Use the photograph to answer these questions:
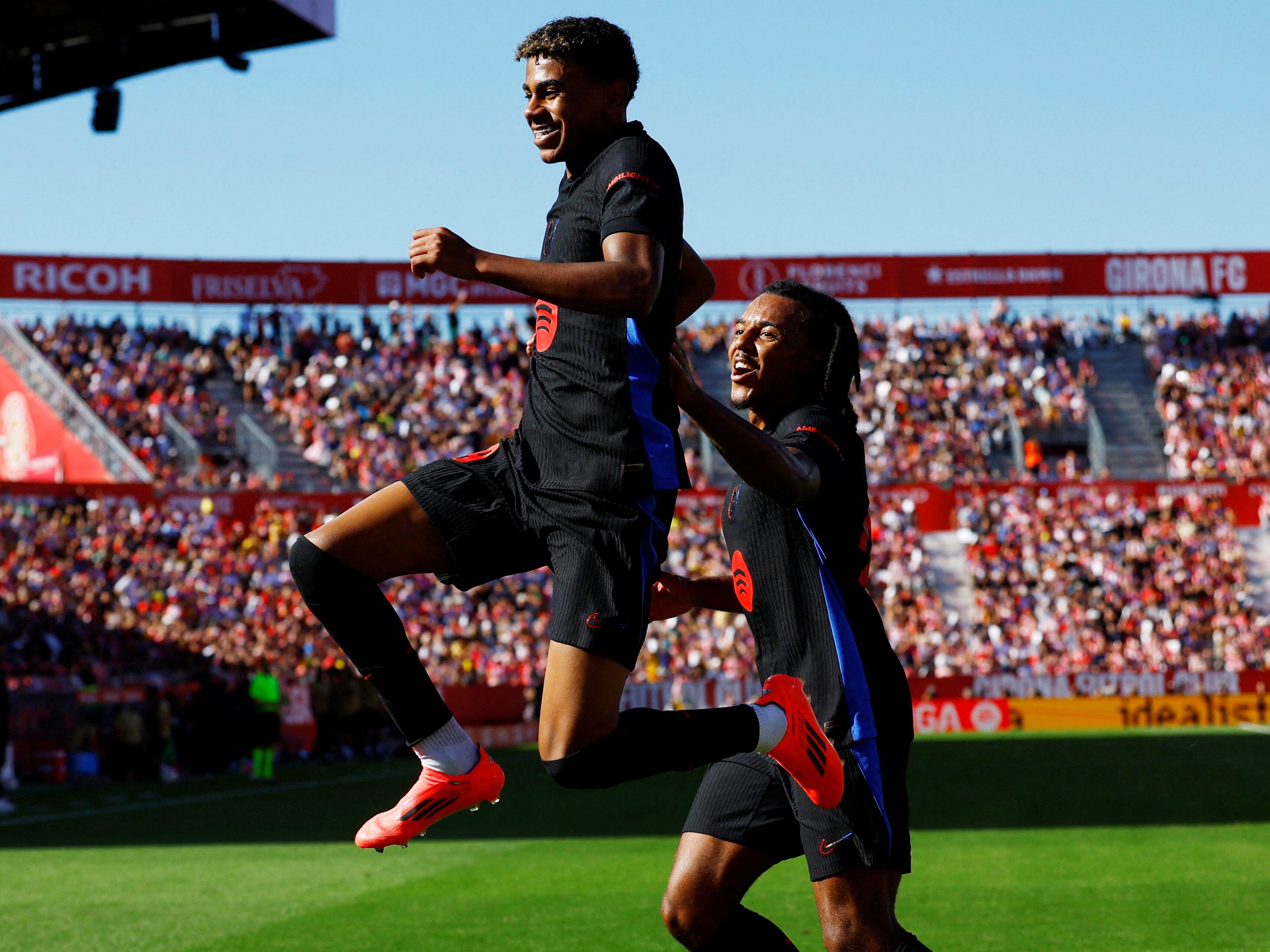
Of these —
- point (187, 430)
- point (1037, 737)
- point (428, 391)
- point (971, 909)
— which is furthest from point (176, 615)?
point (971, 909)

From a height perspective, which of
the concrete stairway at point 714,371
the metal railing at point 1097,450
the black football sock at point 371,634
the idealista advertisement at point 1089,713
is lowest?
the idealista advertisement at point 1089,713

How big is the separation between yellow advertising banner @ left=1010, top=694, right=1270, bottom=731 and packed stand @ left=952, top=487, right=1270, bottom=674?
4.69 feet

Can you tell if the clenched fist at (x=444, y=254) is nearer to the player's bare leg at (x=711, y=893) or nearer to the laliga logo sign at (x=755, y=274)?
the player's bare leg at (x=711, y=893)

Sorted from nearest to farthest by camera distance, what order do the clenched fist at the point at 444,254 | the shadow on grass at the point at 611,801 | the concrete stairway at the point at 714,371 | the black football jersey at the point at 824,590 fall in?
the clenched fist at the point at 444,254, the black football jersey at the point at 824,590, the shadow on grass at the point at 611,801, the concrete stairway at the point at 714,371

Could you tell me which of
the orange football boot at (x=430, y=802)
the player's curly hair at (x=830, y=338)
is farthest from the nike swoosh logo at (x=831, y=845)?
the player's curly hair at (x=830, y=338)

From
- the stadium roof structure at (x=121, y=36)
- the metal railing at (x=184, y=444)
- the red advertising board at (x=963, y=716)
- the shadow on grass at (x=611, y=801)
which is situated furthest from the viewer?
the metal railing at (x=184, y=444)

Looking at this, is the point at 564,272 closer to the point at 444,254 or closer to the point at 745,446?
the point at 444,254

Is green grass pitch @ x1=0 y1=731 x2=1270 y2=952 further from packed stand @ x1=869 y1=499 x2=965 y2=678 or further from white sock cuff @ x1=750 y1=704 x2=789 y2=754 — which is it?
packed stand @ x1=869 y1=499 x2=965 y2=678

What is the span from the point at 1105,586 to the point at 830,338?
30505 mm

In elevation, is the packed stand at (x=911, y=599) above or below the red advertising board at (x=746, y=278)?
below

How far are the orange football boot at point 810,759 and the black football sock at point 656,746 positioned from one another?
97mm

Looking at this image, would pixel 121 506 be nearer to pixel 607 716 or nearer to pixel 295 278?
pixel 295 278

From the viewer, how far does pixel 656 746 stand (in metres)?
4.20

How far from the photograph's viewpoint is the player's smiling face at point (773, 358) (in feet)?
15.6
